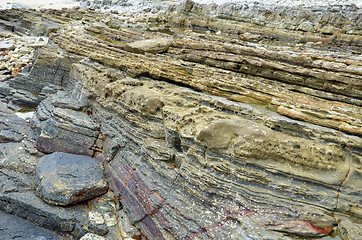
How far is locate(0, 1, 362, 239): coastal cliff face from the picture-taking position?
5.41 meters

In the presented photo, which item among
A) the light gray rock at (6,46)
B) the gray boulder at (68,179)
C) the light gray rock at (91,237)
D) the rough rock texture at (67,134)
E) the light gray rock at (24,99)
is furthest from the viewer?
the light gray rock at (6,46)

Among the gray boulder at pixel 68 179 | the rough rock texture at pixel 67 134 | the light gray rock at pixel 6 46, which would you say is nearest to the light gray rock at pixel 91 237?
the gray boulder at pixel 68 179

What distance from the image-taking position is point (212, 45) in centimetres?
1052

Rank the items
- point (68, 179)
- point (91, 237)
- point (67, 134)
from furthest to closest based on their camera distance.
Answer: point (67, 134) → point (68, 179) → point (91, 237)

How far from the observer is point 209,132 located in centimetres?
595

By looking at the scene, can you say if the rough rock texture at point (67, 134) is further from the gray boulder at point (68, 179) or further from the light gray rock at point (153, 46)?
the light gray rock at point (153, 46)

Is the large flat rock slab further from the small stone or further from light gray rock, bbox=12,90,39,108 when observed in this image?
the small stone

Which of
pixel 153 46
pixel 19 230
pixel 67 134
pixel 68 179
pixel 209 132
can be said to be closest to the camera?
pixel 209 132

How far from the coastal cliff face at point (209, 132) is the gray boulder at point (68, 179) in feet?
1.34

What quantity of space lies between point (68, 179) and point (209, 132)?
16.2 feet

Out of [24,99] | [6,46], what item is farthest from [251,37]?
[6,46]

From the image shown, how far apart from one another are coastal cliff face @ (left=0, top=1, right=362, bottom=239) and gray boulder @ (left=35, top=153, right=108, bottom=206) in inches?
16.1

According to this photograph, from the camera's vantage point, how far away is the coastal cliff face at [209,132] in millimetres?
5414

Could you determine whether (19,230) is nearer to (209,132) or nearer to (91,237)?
(91,237)
